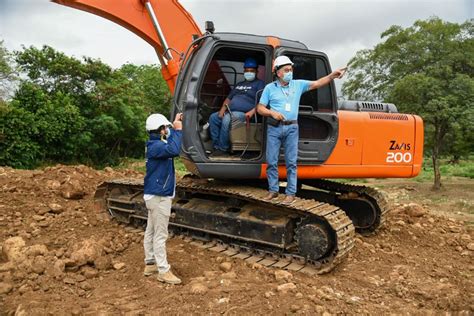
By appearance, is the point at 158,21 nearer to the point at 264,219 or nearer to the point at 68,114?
the point at 264,219

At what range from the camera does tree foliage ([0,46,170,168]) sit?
14.0 m

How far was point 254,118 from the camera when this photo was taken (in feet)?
18.2

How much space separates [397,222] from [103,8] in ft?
18.5

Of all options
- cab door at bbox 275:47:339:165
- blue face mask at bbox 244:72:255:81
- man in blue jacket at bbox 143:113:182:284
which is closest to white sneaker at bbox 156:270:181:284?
man in blue jacket at bbox 143:113:182:284

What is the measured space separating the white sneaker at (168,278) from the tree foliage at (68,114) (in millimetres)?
10688

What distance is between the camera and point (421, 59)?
14805 millimetres

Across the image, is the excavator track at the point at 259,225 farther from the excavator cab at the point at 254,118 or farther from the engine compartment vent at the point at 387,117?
the engine compartment vent at the point at 387,117

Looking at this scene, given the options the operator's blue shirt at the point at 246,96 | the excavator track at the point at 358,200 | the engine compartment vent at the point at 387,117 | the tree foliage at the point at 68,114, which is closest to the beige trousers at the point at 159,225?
the operator's blue shirt at the point at 246,96

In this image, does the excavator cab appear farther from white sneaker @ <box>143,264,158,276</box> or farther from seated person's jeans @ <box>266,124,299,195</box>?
Result: white sneaker @ <box>143,264,158,276</box>

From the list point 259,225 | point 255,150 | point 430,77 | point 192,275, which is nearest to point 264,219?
point 259,225

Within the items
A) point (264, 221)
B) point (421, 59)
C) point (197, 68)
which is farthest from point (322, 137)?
point (421, 59)

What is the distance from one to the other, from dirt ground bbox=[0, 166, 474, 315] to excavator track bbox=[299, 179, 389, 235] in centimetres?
26

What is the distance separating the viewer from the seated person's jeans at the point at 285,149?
17.1ft

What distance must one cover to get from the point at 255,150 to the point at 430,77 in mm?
10222
